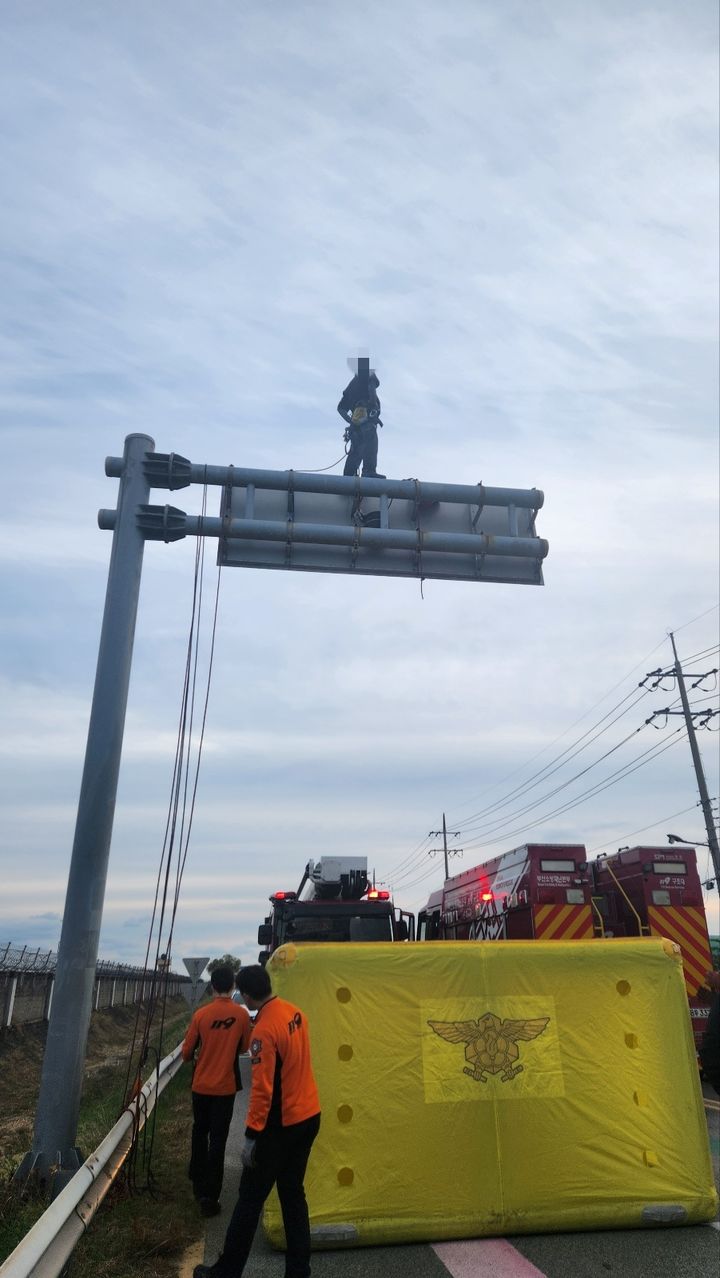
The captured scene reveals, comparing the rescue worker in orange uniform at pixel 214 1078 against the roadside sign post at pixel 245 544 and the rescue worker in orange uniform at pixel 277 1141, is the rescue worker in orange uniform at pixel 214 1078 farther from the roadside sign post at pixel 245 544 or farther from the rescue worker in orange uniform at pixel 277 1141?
the rescue worker in orange uniform at pixel 277 1141

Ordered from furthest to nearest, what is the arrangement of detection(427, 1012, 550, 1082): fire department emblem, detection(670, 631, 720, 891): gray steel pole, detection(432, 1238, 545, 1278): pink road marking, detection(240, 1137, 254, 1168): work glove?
detection(670, 631, 720, 891): gray steel pole → detection(427, 1012, 550, 1082): fire department emblem → detection(432, 1238, 545, 1278): pink road marking → detection(240, 1137, 254, 1168): work glove

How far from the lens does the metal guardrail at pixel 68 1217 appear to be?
4109mm

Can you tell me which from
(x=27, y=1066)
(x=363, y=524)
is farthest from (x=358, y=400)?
(x=27, y=1066)

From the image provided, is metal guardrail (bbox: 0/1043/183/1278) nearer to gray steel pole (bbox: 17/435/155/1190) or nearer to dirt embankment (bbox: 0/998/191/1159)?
gray steel pole (bbox: 17/435/155/1190)

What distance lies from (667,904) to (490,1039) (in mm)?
6737

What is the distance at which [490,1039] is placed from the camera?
19.3ft

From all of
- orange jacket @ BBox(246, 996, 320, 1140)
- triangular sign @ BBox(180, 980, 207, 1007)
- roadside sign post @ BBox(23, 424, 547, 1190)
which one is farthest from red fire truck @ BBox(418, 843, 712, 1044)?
orange jacket @ BBox(246, 996, 320, 1140)

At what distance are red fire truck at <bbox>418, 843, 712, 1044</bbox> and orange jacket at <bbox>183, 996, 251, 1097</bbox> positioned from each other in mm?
5904

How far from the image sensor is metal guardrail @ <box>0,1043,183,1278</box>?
4.11 metres

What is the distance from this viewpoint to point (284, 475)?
9906 mm

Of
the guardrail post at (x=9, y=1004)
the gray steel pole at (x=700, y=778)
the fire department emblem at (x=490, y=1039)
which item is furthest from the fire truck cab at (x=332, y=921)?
the gray steel pole at (x=700, y=778)

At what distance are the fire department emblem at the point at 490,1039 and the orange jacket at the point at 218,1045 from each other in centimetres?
157

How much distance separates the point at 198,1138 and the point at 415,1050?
1873mm

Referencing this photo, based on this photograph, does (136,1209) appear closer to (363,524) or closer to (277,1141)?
(277,1141)
